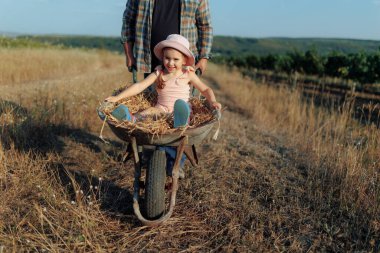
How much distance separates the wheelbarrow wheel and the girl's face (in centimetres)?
69

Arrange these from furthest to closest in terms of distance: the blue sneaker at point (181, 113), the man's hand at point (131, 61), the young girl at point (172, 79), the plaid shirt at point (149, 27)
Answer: the man's hand at point (131, 61)
the plaid shirt at point (149, 27)
the young girl at point (172, 79)
the blue sneaker at point (181, 113)

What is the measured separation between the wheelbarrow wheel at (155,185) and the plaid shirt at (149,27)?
113 centimetres

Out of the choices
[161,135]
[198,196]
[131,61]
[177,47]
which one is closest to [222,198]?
[198,196]

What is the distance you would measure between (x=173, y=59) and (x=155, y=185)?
3.17ft

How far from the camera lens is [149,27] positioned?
3.17m

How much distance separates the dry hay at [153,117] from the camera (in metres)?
2.19

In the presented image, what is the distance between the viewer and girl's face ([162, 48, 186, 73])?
2654mm

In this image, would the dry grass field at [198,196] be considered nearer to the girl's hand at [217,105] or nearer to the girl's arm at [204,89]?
the girl's arm at [204,89]

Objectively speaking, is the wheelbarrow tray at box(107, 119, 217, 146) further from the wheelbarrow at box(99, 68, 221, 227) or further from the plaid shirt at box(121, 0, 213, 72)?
the plaid shirt at box(121, 0, 213, 72)

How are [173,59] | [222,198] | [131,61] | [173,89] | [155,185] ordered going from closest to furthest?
[155,185]
[173,59]
[173,89]
[222,198]
[131,61]

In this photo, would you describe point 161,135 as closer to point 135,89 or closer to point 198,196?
point 135,89

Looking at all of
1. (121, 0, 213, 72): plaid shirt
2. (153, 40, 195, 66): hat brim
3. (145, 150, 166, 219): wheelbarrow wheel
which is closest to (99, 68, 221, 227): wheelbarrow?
(145, 150, 166, 219): wheelbarrow wheel

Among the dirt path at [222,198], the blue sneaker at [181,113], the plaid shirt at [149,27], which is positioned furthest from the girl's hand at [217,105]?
the plaid shirt at [149,27]

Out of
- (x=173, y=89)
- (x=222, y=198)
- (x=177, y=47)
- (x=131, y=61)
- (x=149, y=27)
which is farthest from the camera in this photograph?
(x=131, y=61)
